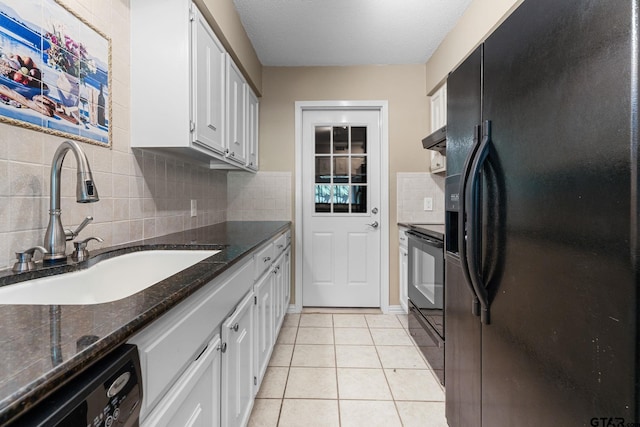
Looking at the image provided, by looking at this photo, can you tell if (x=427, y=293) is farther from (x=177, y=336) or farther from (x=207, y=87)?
(x=207, y=87)

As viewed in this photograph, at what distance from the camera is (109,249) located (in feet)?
4.09

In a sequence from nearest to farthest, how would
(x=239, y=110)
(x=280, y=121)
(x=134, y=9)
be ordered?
(x=134, y=9) → (x=239, y=110) → (x=280, y=121)

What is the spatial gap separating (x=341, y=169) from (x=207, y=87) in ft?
5.44

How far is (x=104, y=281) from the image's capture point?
1047 millimetres

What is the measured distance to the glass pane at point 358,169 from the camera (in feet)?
9.95

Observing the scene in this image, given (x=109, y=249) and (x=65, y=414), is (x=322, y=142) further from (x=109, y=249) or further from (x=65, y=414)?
(x=65, y=414)

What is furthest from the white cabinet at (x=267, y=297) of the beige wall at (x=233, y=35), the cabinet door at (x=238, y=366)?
the beige wall at (x=233, y=35)

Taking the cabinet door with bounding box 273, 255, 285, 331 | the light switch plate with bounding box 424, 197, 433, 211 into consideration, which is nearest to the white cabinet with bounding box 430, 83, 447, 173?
the light switch plate with bounding box 424, 197, 433, 211

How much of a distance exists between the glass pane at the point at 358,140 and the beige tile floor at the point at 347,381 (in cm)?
173

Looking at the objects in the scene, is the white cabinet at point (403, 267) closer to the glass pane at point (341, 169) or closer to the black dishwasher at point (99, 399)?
the glass pane at point (341, 169)

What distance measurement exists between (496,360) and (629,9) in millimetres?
928

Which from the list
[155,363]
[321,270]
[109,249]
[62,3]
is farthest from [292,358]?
[62,3]

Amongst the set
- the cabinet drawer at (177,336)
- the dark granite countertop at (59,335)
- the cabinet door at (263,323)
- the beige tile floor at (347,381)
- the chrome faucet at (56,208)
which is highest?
the chrome faucet at (56,208)

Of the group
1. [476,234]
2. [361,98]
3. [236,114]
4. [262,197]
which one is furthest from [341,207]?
[476,234]
